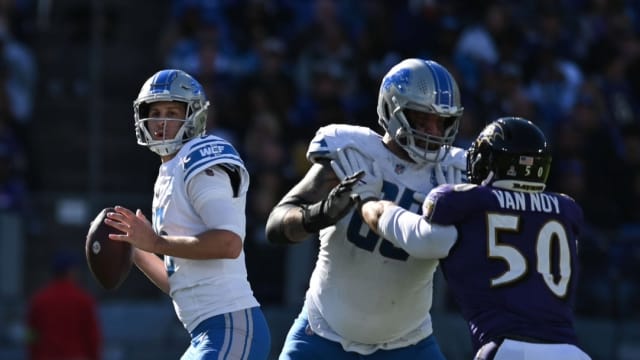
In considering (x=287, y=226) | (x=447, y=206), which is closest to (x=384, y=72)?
(x=287, y=226)

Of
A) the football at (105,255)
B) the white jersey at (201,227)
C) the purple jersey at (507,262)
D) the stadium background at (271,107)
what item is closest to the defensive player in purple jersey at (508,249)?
the purple jersey at (507,262)

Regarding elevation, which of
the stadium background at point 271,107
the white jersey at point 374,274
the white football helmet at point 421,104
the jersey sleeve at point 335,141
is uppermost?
the white football helmet at point 421,104

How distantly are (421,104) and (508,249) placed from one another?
0.83 m

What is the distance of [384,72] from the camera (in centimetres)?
1220

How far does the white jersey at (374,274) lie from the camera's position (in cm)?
559

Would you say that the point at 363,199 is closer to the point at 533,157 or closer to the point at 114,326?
the point at 533,157

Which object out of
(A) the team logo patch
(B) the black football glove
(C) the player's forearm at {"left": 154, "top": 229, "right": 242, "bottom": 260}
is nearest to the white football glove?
(B) the black football glove

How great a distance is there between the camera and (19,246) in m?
10.2

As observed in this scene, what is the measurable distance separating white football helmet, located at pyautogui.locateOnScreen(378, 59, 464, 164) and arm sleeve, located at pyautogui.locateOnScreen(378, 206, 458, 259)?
434 millimetres

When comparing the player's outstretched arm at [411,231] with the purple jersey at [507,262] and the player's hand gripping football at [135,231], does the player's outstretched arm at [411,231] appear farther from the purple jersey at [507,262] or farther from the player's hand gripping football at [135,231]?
the player's hand gripping football at [135,231]

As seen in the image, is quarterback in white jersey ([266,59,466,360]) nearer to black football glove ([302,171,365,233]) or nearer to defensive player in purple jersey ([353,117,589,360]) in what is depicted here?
black football glove ([302,171,365,233])

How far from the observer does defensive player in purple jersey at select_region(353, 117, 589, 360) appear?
4.93 meters

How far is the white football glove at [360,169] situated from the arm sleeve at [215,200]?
0.46 meters

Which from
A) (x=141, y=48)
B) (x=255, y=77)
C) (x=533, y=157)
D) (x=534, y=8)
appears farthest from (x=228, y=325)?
(x=534, y=8)
